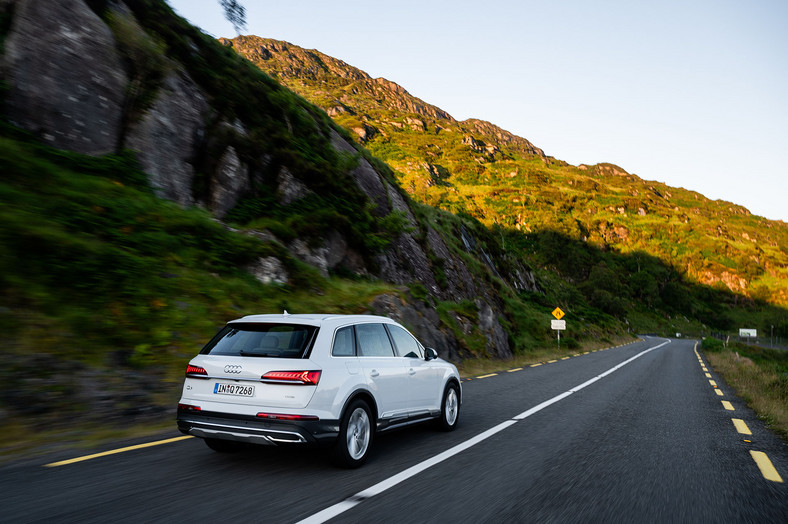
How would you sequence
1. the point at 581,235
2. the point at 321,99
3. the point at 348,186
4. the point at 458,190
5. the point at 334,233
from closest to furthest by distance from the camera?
the point at 334,233 < the point at 348,186 < the point at 458,190 < the point at 581,235 < the point at 321,99

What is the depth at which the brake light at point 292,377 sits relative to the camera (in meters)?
4.99

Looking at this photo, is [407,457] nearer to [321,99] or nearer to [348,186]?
[348,186]

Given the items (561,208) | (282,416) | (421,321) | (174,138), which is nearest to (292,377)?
(282,416)

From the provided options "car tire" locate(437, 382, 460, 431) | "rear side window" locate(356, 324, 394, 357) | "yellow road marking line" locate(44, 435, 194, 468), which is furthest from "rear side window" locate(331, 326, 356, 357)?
"yellow road marking line" locate(44, 435, 194, 468)

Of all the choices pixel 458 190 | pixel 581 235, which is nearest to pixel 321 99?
pixel 458 190

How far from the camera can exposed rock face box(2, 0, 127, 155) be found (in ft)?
39.8

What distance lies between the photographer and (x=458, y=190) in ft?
404

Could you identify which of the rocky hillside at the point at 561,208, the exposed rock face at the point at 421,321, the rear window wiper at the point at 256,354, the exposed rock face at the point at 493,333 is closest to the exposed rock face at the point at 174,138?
the exposed rock face at the point at 421,321

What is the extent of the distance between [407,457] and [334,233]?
1523 centimetres

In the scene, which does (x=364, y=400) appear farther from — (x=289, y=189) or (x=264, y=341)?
(x=289, y=189)

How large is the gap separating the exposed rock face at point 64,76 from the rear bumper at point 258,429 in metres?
10.4

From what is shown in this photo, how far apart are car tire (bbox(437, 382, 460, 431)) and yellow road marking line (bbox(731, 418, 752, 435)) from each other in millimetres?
4350

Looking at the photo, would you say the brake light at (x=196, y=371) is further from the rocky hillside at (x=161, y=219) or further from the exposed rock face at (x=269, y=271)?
the exposed rock face at (x=269, y=271)

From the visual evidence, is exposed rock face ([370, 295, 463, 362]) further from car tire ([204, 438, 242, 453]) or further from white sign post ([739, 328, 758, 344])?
white sign post ([739, 328, 758, 344])
